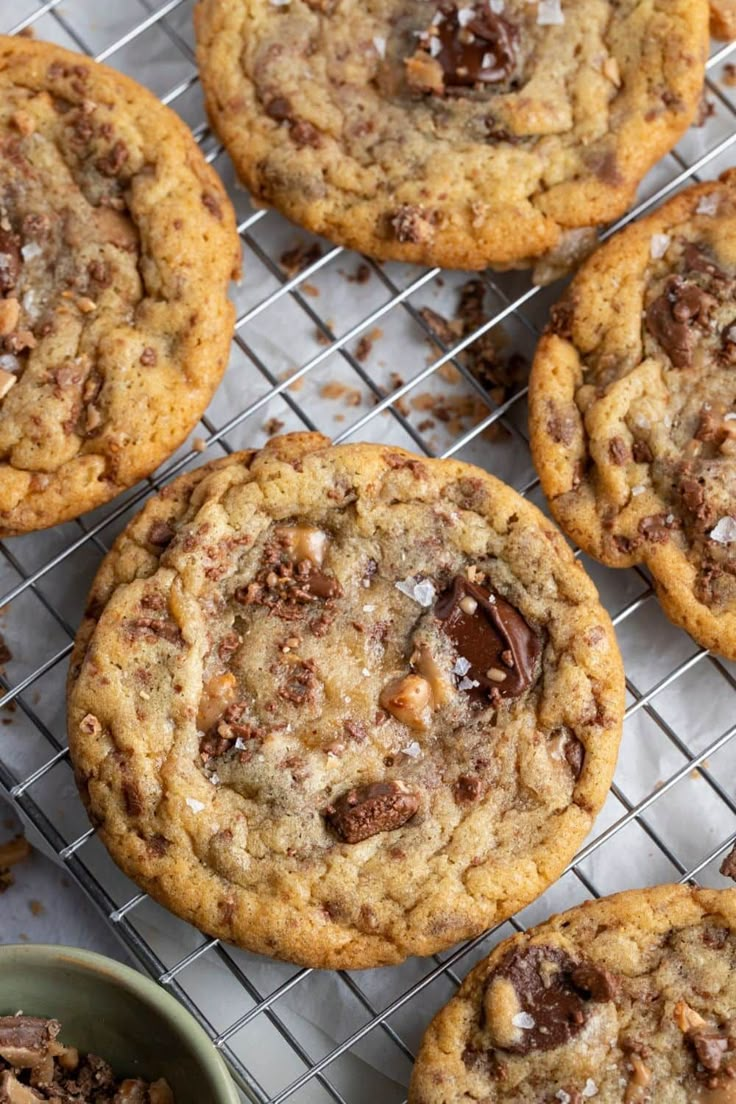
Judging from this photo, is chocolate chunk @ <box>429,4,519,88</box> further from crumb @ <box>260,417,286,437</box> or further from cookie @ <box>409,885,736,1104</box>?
cookie @ <box>409,885,736,1104</box>

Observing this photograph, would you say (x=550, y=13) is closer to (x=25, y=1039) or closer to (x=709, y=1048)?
(x=709, y=1048)

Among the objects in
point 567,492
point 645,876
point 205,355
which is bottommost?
point 645,876

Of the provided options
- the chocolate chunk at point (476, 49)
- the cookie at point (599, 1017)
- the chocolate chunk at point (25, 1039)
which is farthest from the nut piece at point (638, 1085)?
the chocolate chunk at point (476, 49)

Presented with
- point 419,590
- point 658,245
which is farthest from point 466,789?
point 658,245

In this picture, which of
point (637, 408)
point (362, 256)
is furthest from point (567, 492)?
point (362, 256)

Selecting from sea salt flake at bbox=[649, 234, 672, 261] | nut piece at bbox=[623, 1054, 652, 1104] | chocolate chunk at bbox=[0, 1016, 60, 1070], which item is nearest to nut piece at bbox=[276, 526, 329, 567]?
sea salt flake at bbox=[649, 234, 672, 261]

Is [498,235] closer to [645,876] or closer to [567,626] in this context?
[567,626]
